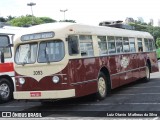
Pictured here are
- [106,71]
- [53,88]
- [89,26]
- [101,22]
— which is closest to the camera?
[53,88]

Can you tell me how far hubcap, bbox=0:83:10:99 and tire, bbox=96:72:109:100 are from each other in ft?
11.8

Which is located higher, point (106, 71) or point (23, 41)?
point (23, 41)

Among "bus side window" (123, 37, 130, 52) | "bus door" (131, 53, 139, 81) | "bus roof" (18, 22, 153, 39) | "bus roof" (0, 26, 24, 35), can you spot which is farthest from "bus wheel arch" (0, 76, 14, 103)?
"bus door" (131, 53, 139, 81)

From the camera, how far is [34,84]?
11.8 metres

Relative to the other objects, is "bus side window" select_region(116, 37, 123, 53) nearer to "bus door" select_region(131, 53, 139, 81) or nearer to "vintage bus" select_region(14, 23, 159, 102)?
"vintage bus" select_region(14, 23, 159, 102)

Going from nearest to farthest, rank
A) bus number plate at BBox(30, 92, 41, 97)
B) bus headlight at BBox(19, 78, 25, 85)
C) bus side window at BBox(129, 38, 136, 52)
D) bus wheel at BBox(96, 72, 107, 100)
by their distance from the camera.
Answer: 1. bus number plate at BBox(30, 92, 41, 97)
2. bus headlight at BBox(19, 78, 25, 85)
3. bus wheel at BBox(96, 72, 107, 100)
4. bus side window at BBox(129, 38, 136, 52)

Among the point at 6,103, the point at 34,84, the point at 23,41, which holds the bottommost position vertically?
the point at 6,103

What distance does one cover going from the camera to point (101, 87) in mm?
13438

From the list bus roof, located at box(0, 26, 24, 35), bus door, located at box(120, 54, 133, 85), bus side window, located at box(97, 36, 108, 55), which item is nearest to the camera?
bus side window, located at box(97, 36, 108, 55)

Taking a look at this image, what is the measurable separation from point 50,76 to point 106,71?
309 cm

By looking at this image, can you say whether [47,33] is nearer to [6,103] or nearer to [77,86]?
[77,86]

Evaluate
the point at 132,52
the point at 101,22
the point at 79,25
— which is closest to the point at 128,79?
the point at 132,52

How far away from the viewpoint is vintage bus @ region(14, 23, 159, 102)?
451 inches

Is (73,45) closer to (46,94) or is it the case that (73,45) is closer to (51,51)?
(51,51)
